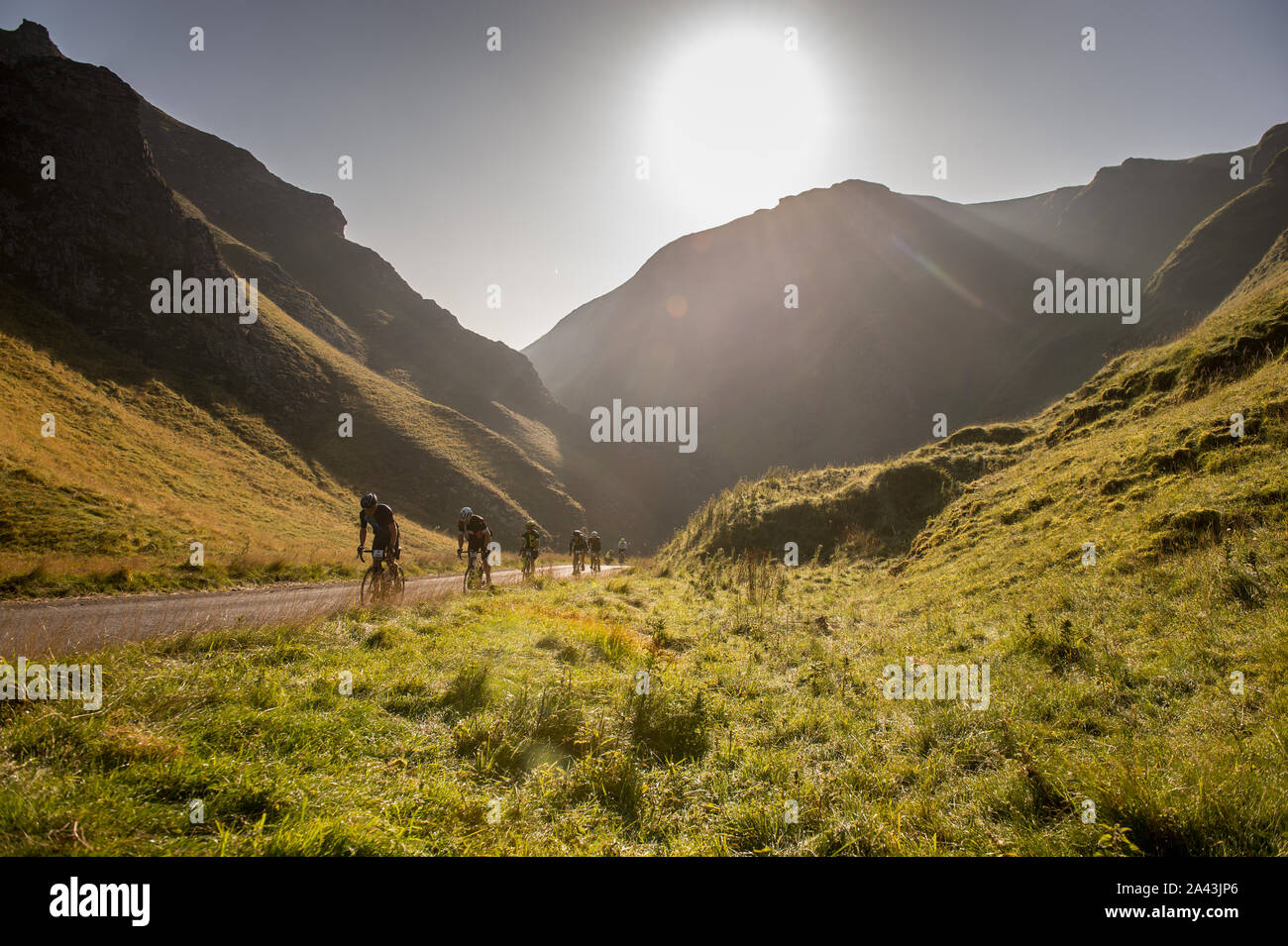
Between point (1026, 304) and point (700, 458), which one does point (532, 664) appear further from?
point (1026, 304)

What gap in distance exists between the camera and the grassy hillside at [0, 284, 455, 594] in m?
16.1

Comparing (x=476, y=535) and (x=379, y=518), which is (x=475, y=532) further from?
(x=379, y=518)

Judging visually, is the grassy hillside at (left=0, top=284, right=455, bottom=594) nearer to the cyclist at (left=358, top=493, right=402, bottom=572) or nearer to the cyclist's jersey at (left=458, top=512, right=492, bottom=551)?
the cyclist at (left=358, top=493, right=402, bottom=572)

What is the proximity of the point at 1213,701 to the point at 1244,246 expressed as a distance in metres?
120

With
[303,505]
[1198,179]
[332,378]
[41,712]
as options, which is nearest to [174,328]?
[332,378]

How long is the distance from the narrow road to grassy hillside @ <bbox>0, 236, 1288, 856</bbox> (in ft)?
5.47

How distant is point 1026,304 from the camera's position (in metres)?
106

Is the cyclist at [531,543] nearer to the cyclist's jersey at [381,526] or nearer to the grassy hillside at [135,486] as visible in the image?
the cyclist's jersey at [381,526]

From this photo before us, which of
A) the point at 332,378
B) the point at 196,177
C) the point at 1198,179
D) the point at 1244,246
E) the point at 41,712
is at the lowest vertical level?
the point at 41,712

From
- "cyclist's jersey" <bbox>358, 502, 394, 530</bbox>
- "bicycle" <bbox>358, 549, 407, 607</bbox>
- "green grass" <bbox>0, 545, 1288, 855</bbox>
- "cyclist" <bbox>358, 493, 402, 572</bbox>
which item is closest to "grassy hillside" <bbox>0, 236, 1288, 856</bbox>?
"green grass" <bbox>0, 545, 1288, 855</bbox>

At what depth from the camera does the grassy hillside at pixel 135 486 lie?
1609 centimetres

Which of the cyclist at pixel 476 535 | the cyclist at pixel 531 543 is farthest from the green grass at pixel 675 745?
the cyclist at pixel 531 543

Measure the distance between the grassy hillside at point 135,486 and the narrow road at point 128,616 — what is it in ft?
8.94

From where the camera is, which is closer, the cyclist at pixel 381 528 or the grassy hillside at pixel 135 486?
the cyclist at pixel 381 528
